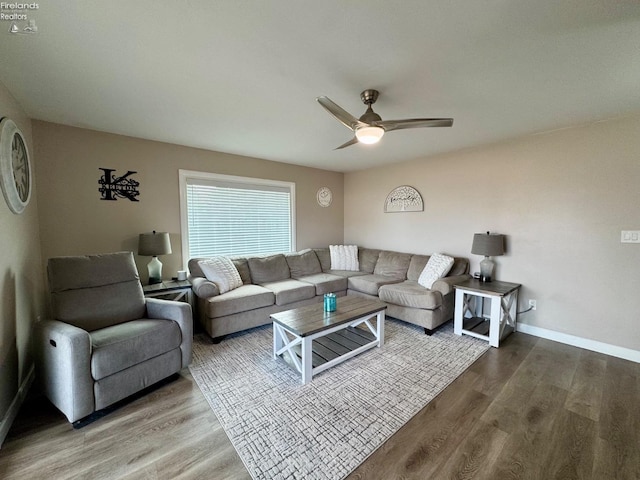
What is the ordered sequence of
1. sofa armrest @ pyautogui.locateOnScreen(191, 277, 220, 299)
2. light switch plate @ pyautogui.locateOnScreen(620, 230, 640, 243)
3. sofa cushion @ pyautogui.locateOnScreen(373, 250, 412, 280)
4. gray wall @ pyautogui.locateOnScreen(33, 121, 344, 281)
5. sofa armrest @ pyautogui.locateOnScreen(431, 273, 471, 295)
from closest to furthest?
light switch plate @ pyautogui.locateOnScreen(620, 230, 640, 243), gray wall @ pyautogui.locateOnScreen(33, 121, 344, 281), sofa armrest @ pyautogui.locateOnScreen(191, 277, 220, 299), sofa armrest @ pyautogui.locateOnScreen(431, 273, 471, 295), sofa cushion @ pyautogui.locateOnScreen(373, 250, 412, 280)

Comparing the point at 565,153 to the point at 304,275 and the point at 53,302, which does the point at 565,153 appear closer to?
the point at 304,275

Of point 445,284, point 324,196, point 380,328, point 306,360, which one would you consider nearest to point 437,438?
point 306,360

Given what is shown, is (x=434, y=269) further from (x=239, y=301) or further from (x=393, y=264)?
(x=239, y=301)

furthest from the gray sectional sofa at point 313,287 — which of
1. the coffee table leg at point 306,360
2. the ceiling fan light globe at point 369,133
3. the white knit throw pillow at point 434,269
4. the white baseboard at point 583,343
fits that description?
the ceiling fan light globe at point 369,133

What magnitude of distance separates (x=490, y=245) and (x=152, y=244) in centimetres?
404

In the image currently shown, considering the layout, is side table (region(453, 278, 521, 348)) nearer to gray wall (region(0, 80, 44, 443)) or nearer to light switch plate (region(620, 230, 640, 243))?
light switch plate (region(620, 230, 640, 243))

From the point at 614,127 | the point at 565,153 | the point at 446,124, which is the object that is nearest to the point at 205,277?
the point at 446,124

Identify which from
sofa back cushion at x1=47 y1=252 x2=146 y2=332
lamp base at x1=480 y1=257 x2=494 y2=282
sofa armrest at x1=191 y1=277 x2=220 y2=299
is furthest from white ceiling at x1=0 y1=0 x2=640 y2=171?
sofa armrest at x1=191 y1=277 x2=220 y2=299

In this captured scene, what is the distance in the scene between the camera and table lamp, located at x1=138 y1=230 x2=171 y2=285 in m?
3.02

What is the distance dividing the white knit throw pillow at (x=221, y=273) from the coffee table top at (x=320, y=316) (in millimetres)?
994

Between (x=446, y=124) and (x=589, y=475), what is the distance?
7.58 feet

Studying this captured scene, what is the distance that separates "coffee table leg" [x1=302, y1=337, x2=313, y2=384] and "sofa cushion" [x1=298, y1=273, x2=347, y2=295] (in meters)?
1.60

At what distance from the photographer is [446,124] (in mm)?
1982

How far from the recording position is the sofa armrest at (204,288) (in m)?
3.07
